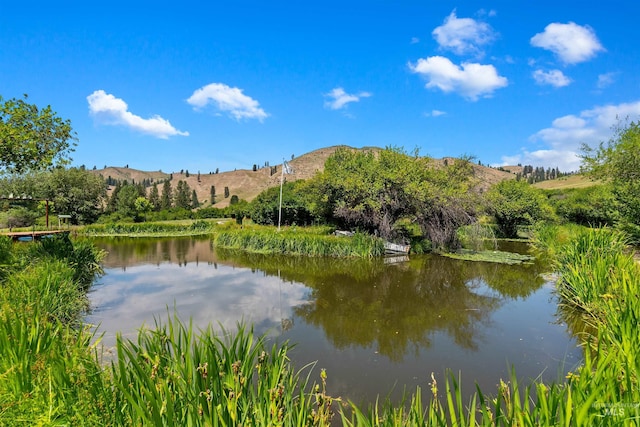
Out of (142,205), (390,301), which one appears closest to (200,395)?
(390,301)

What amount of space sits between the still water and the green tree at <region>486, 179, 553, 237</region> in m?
12.3

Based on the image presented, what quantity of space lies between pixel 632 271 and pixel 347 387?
6.20m

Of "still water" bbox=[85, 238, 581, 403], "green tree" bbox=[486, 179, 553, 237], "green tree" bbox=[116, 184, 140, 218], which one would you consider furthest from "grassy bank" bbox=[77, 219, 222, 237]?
"green tree" bbox=[486, 179, 553, 237]

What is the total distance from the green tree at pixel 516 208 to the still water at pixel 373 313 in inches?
485

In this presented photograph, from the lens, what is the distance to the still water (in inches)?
203

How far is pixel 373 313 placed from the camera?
7.89m

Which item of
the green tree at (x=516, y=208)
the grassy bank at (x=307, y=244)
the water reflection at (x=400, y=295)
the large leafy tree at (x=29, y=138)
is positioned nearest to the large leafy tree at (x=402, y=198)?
the grassy bank at (x=307, y=244)

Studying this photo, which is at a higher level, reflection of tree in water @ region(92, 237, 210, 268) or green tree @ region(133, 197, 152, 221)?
green tree @ region(133, 197, 152, 221)

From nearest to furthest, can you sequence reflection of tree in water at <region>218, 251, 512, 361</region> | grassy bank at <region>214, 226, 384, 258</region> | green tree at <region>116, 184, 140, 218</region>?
reflection of tree in water at <region>218, 251, 512, 361</region>
grassy bank at <region>214, 226, 384, 258</region>
green tree at <region>116, 184, 140, 218</region>

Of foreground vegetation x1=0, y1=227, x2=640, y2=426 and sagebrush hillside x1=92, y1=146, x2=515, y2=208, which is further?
sagebrush hillside x1=92, y1=146, x2=515, y2=208

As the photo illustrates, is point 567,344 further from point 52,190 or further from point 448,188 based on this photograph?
point 52,190

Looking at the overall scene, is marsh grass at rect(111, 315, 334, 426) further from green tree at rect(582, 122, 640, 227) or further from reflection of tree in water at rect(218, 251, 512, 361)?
green tree at rect(582, 122, 640, 227)

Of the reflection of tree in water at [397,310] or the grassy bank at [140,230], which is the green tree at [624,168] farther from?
the grassy bank at [140,230]

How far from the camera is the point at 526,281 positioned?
11383mm
